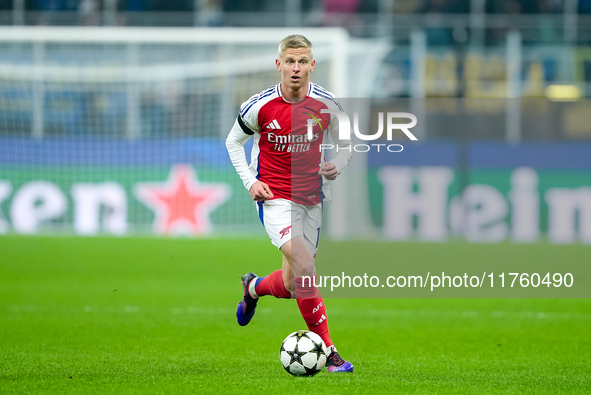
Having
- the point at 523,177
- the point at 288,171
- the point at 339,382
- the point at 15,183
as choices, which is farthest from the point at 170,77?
Answer: the point at 339,382

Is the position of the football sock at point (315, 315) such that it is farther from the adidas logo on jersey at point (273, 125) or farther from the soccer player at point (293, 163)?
the adidas logo on jersey at point (273, 125)

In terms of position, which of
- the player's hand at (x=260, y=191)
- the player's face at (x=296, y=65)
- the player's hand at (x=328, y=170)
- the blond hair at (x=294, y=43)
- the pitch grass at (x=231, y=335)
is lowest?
the pitch grass at (x=231, y=335)

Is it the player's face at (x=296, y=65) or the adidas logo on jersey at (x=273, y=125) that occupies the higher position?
the player's face at (x=296, y=65)

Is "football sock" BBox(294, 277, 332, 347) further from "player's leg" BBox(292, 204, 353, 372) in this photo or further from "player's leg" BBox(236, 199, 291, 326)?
"player's leg" BBox(236, 199, 291, 326)

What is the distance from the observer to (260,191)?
604cm

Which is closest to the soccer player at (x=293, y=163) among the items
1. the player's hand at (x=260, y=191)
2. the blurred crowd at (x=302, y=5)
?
the player's hand at (x=260, y=191)

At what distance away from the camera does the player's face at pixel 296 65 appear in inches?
229

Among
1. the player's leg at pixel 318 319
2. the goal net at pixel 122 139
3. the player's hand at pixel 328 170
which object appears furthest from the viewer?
the goal net at pixel 122 139

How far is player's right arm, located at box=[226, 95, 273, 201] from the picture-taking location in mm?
6055

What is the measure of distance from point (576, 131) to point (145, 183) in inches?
311

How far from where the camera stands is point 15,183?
1650cm

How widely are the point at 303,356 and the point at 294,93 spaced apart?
170 centimetres

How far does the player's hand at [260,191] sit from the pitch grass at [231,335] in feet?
3.66

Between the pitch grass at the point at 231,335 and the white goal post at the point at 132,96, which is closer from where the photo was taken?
the pitch grass at the point at 231,335
